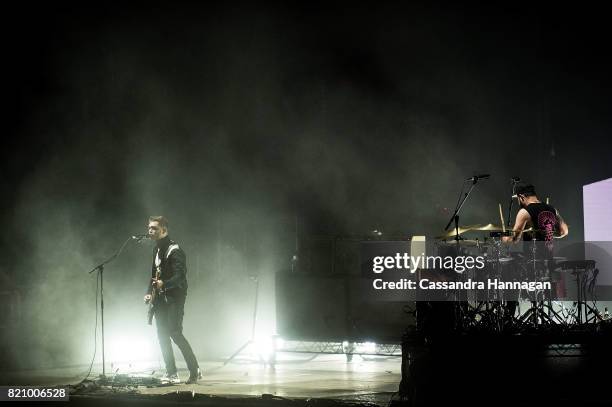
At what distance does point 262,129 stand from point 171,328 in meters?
4.79

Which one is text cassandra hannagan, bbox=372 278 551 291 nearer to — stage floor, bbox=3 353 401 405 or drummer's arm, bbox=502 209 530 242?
drummer's arm, bbox=502 209 530 242

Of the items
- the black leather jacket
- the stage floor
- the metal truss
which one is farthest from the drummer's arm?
the black leather jacket

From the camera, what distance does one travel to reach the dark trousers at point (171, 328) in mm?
8320

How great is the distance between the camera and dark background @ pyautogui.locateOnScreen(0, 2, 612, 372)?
36.5ft

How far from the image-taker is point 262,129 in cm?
1230

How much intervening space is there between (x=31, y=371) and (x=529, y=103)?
26.0ft

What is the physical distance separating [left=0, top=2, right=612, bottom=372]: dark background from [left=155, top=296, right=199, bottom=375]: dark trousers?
113 inches

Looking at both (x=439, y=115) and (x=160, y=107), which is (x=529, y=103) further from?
(x=160, y=107)

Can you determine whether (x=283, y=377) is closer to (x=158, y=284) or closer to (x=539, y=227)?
(x=158, y=284)

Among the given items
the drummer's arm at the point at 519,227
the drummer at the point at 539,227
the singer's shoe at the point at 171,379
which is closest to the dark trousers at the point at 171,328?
the singer's shoe at the point at 171,379

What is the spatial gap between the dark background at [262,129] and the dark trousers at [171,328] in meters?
2.88

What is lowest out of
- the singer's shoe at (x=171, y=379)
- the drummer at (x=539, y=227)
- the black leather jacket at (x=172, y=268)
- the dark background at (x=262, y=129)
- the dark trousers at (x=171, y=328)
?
the singer's shoe at (x=171, y=379)

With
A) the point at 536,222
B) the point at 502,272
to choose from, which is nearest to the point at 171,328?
the point at 502,272

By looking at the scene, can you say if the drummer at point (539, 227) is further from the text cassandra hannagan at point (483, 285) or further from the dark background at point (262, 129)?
the dark background at point (262, 129)
